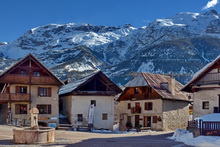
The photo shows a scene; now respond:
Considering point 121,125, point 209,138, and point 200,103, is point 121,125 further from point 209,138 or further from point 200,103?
point 209,138

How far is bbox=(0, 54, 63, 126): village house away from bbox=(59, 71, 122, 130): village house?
2292 millimetres

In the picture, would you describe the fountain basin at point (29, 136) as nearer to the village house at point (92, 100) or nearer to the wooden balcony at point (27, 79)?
the wooden balcony at point (27, 79)

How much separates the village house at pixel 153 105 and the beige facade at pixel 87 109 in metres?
5.18

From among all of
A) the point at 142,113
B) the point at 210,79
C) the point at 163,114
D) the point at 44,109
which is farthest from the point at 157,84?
the point at 210,79

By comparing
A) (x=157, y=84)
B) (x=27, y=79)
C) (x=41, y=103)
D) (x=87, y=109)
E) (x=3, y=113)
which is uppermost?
(x=27, y=79)

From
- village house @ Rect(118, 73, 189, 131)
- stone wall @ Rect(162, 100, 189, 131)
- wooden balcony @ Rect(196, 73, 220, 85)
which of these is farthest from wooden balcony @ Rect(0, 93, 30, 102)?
wooden balcony @ Rect(196, 73, 220, 85)

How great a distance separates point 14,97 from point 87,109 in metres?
9.97

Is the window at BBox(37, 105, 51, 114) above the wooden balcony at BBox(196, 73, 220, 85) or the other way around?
the other way around

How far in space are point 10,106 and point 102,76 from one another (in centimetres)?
1299

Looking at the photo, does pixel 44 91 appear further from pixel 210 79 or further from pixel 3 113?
pixel 210 79

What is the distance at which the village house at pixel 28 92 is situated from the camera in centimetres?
4665

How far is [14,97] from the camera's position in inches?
1827

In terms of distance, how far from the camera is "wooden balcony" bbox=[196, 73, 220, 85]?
123ft

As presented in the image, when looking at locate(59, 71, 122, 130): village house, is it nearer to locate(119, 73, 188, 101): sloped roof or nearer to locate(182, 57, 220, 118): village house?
locate(119, 73, 188, 101): sloped roof
